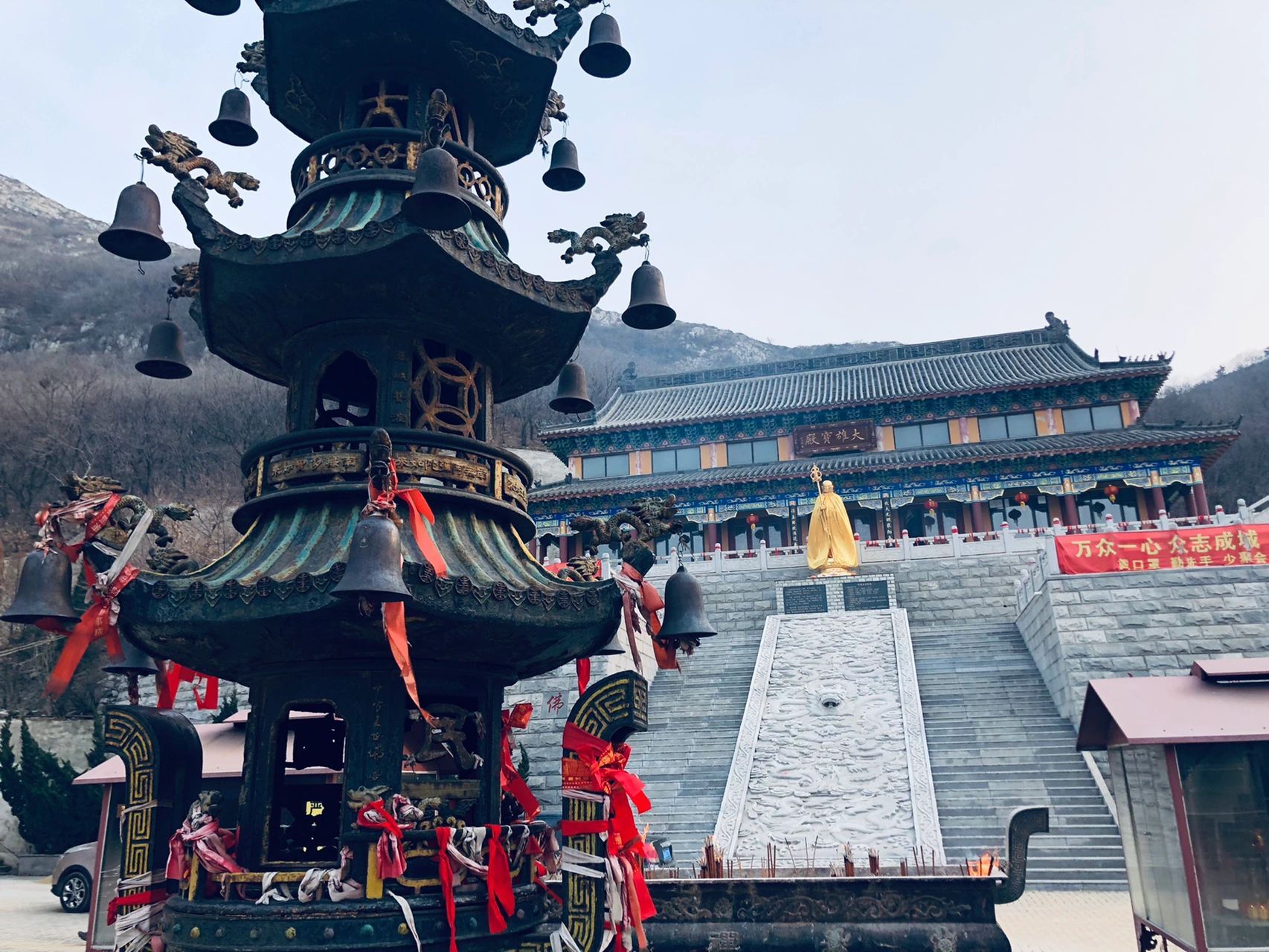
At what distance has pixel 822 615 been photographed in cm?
2400

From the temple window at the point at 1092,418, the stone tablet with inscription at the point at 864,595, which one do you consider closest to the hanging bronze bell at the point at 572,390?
the stone tablet with inscription at the point at 864,595

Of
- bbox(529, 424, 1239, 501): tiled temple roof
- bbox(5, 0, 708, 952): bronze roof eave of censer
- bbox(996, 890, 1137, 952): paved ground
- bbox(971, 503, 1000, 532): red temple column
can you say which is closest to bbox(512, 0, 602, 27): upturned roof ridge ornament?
bbox(5, 0, 708, 952): bronze roof eave of censer

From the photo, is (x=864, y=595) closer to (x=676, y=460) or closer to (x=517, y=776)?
(x=676, y=460)

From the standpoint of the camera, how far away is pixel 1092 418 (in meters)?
35.3

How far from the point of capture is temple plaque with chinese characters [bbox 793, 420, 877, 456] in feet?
120

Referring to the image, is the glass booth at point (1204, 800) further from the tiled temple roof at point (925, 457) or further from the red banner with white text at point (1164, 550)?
the tiled temple roof at point (925, 457)

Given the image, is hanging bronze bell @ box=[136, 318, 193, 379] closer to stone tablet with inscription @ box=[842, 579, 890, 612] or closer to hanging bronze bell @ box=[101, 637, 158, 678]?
hanging bronze bell @ box=[101, 637, 158, 678]

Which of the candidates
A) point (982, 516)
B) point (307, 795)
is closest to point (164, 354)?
point (307, 795)

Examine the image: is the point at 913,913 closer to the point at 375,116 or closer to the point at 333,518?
the point at 333,518

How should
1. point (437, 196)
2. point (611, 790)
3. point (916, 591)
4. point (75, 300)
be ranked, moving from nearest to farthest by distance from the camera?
point (437, 196), point (611, 790), point (916, 591), point (75, 300)

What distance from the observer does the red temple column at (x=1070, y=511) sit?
108 feet

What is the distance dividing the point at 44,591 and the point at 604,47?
582 centimetres

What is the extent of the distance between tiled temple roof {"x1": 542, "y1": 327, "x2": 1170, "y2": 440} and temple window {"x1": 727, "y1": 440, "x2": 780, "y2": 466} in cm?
134

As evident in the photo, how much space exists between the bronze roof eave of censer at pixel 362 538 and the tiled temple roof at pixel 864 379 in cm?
3102
